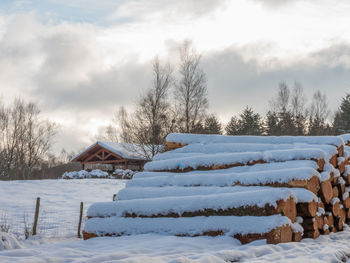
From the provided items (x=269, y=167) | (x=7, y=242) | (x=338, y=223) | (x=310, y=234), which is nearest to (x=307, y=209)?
(x=310, y=234)

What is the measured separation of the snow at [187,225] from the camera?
6070mm

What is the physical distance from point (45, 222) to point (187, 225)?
8064 mm

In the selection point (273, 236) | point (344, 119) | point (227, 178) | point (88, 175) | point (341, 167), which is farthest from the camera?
point (344, 119)

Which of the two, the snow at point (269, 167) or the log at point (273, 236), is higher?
the snow at point (269, 167)

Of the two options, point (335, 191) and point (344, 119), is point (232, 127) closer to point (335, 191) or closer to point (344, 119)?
point (344, 119)

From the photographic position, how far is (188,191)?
7.43 m

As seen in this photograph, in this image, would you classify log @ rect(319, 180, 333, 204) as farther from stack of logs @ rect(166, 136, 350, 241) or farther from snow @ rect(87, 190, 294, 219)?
snow @ rect(87, 190, 294, 219)

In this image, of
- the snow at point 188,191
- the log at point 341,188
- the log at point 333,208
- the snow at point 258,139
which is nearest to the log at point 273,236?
the snow at point 188,191

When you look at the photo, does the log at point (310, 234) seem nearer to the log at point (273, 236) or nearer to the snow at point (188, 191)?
the snow at point (188, 191)

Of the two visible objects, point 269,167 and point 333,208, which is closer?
point 269,167

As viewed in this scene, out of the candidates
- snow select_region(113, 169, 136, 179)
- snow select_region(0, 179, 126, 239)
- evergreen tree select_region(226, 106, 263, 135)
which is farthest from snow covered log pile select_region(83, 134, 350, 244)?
evergreen tree select_region(226, 106, 263, 135)

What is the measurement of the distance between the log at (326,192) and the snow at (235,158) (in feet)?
1.68

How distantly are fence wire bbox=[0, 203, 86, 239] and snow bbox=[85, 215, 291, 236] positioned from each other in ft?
15.0

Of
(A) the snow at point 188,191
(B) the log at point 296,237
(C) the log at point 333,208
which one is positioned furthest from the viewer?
(C) the log at point 333,208
